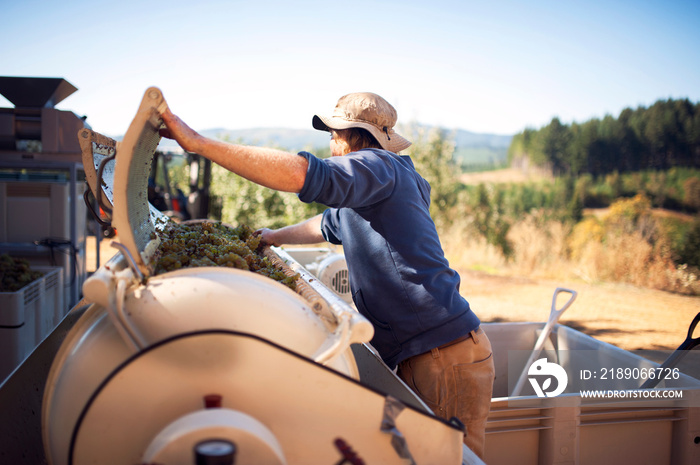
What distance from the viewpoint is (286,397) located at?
1107 millimetres

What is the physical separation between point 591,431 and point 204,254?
6.07 feet

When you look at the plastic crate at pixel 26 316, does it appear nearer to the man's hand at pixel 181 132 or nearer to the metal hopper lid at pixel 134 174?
the metal hopper lid at pixel 134 174

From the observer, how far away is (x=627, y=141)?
19.2m

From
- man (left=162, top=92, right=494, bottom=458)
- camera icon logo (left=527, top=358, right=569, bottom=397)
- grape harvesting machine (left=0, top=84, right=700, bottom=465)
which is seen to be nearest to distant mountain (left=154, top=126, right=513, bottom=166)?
camera icon logo (left=527, top=358, right=569, bottom=397)

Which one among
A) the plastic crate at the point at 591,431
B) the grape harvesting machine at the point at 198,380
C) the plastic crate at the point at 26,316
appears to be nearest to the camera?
the grape harvesting machine at the point at 198,380

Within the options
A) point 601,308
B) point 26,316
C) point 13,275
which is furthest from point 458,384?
point 601,308

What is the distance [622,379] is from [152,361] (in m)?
2.65

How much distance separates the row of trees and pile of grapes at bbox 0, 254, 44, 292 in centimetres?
1988

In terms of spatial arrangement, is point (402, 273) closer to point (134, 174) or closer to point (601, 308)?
point (134, 174)

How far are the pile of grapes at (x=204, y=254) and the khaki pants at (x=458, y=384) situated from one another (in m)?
0.68

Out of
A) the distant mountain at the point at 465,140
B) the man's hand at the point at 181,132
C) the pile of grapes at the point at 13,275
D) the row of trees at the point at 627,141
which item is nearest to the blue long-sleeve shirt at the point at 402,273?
the man's hand at the point at 181,132

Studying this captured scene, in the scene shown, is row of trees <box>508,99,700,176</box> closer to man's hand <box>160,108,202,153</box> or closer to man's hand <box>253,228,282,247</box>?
man's hand <box>253,228,282,247</box>

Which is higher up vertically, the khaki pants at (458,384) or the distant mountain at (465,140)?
the distant mountain at (465,140)

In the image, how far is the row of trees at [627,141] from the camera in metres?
17.9
